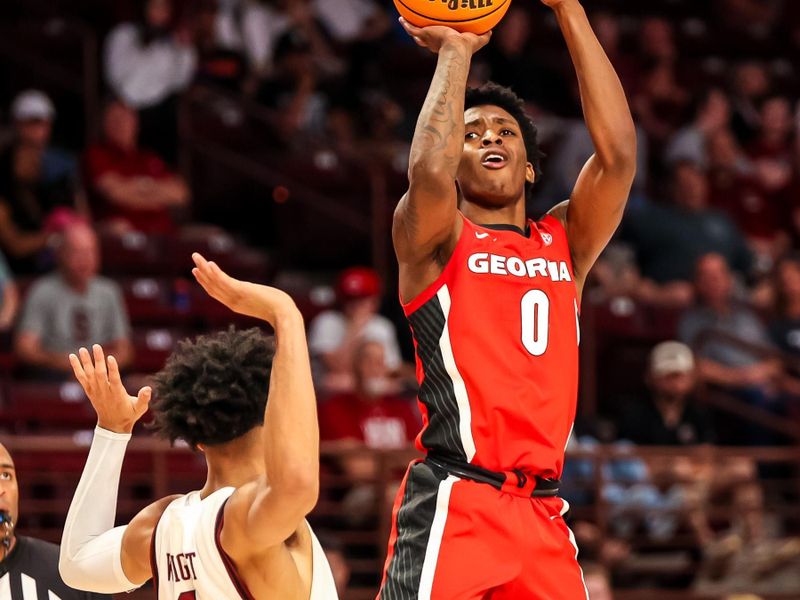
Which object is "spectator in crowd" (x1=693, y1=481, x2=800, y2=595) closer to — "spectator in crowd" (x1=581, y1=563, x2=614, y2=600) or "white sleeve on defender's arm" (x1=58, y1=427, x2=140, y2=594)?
"spectator in crowd" (x1=581, y1=563, x2=614, y2=600)

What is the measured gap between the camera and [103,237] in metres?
10.2

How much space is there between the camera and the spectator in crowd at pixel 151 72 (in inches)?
435

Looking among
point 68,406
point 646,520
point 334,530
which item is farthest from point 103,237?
point 646,520

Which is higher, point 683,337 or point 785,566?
point 683,337

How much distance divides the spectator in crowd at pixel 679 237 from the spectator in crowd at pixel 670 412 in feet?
5.77

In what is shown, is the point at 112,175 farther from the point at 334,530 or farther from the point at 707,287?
the point at 707,287

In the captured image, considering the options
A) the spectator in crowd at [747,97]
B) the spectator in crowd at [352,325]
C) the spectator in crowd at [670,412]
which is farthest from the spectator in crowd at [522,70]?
Answer: the spectator in crowd at [670,412]

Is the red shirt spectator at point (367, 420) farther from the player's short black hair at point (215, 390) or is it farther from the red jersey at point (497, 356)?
the player's short black hair at point (215, 390)

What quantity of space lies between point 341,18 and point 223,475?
9.95 m

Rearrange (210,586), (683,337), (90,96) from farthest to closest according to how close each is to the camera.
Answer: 1. (90,96)
2. (683,337)
3. (210,586)

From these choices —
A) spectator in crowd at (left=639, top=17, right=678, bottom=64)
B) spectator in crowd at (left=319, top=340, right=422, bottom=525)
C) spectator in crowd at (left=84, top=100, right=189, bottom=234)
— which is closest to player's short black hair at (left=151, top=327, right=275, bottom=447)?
spectator in crowd at (left=319, top=340, right=422, bottom=525)

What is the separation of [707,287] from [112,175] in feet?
14.4

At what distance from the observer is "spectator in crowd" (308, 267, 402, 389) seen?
32.0 feet

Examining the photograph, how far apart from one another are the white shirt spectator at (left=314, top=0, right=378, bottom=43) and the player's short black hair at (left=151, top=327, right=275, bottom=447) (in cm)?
954
